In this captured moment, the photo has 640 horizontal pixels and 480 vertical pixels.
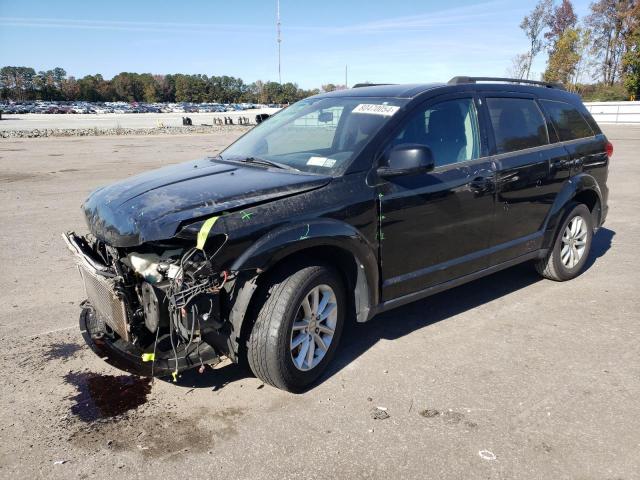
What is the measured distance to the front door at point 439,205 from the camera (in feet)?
12.4

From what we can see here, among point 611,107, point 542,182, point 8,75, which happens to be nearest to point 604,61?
point 611,107

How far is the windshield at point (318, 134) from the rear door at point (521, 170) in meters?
1.13

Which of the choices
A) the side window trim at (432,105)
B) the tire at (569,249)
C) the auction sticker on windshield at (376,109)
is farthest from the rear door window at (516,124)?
the auction sticker on windshield at (376,109)

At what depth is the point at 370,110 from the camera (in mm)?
4074

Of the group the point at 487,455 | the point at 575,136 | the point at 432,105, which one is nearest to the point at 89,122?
→ the point at 575,136

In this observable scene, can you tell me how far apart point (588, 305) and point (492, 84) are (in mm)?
2224

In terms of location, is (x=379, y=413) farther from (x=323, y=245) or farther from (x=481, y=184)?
(x=481, y=184)

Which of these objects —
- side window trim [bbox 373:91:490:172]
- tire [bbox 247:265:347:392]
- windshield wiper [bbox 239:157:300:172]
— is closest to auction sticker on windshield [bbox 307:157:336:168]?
windshield wiper [bbox 239:157:300:172]

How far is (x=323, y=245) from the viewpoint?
11.1 ft

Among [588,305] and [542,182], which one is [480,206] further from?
[588,305]

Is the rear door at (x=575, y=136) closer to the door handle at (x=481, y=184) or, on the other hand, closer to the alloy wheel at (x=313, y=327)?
the door handle at (x=481, y=184)

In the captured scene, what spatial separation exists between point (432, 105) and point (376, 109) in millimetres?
453

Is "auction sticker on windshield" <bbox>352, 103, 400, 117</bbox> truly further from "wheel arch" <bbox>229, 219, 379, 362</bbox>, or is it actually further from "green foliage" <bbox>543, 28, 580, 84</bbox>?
"green foliage" <bbox>543, 28, 580, 84</bbox>

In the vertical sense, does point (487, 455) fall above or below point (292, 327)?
below
